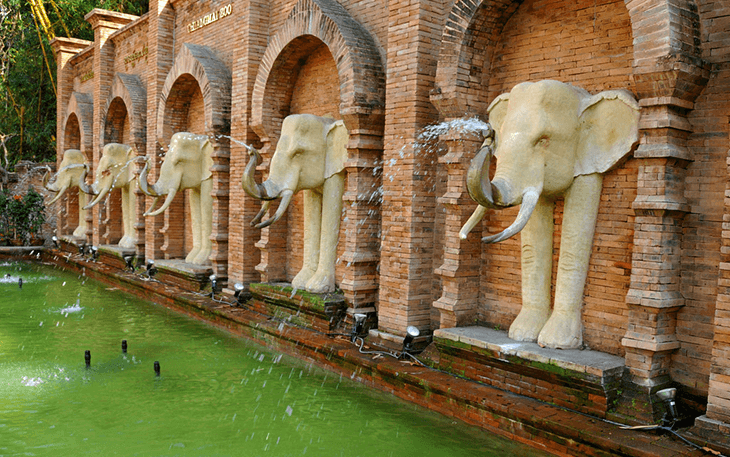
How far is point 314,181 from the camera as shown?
8930 millimetres

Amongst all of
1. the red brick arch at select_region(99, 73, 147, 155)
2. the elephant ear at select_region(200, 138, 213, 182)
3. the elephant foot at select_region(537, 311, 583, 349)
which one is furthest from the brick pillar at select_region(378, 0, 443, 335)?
the red brick arch at select_region(99, 73, 147, 155)

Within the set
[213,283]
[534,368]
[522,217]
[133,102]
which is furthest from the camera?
[133,102]

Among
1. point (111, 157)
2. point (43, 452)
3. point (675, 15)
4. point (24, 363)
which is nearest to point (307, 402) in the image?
point (43, 452)

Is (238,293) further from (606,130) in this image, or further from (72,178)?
(72,178)

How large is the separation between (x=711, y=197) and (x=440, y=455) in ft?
10.1

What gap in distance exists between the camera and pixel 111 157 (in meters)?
16.1

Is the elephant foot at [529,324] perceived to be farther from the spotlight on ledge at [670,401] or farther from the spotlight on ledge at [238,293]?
the spotlight on ledge at [238,293]

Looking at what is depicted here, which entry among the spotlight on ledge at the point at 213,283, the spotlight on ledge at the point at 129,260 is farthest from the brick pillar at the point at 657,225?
the spotlight on ledge at the point at 129,260

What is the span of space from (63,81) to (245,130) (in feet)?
42.6

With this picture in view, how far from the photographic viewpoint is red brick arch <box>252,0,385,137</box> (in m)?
8.10

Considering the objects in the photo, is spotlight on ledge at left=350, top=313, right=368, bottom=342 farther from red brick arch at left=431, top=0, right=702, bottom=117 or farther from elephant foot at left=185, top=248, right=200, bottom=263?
elephant foot at left=185, top=248, right=200, bottom=263

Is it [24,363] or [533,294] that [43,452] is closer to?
[24,363]

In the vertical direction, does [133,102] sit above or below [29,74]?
below

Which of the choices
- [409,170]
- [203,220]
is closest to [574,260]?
[409,170]
